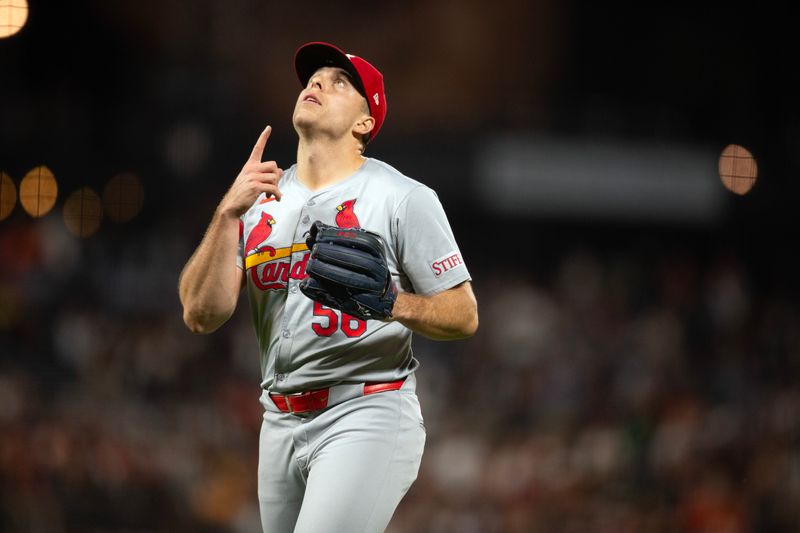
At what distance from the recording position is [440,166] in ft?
36.7

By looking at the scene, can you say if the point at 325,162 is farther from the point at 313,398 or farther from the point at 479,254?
the point at 479,254

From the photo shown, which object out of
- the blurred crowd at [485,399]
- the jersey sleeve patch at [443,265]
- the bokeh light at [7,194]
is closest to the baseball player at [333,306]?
the jersey sleeve patch at [443,265]

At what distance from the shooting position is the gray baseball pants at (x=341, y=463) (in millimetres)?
2480

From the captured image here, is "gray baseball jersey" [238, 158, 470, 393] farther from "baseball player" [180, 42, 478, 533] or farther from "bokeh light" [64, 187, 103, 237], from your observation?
"bokeh light" [64, 187, 103, 237]

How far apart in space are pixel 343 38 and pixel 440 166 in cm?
240

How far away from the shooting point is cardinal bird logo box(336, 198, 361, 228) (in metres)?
2.72

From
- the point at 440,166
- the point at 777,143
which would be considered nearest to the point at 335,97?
the point at 440,166

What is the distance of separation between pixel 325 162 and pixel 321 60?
34 cm

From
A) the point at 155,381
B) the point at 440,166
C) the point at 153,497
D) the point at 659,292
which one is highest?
the point at 440,166

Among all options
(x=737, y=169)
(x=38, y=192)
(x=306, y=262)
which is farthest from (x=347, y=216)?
(x=737, y=169)

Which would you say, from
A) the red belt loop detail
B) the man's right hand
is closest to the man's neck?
the man's right hand

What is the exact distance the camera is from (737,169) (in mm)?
10766

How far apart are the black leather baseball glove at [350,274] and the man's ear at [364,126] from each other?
518 mm

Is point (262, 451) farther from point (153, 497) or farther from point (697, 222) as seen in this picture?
point (697, 222)
